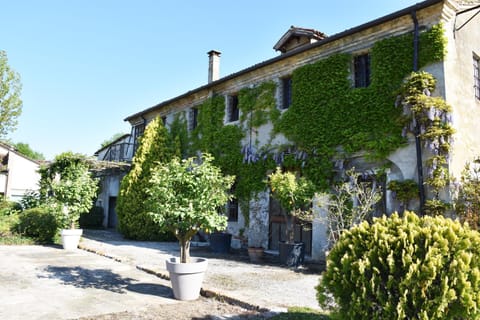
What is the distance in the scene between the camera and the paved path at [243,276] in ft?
21.7

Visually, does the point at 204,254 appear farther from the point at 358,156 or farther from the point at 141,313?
the point at 141,313

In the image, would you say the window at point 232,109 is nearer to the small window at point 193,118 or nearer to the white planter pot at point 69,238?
the small window at point 193,118

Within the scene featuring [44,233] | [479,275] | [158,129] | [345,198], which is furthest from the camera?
[158,129]

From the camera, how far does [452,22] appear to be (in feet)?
31.6

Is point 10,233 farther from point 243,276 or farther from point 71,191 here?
point 243,276

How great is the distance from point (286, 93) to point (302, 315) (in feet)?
29.2

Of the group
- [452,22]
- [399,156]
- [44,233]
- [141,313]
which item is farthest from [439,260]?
[44,233]

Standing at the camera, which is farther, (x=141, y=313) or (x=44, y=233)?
(x=44, y=233)

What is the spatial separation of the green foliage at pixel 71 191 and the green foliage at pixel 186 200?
7.22 metres

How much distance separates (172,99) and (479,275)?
16.0 meters

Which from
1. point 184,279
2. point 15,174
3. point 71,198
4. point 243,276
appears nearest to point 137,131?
point 71,198

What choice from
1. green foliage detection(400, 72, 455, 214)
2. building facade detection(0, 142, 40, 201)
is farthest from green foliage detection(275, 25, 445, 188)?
building facade detection(0, 142, 40, 201)

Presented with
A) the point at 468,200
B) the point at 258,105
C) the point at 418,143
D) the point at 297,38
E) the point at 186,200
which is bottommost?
the point at 186,200

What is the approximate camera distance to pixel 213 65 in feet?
59.2
